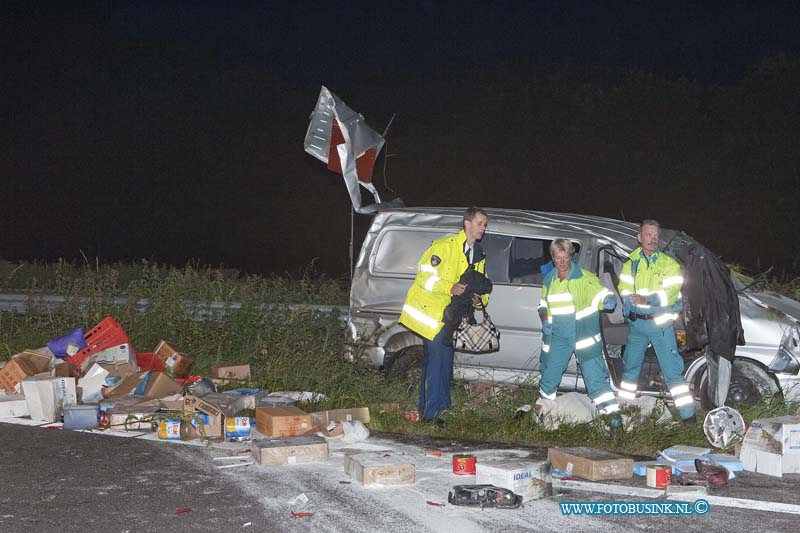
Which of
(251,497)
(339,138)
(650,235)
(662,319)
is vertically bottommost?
(251,497)

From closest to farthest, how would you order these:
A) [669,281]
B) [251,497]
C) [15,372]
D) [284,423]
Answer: [251,497] → [284,423] → [669,281] → [15,372]

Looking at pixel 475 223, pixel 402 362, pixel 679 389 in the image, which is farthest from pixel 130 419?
pixel 679 389

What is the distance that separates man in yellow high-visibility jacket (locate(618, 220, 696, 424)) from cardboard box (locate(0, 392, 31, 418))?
5.37m

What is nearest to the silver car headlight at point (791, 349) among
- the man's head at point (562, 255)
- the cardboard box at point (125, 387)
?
Answer: the man's head at point (562, 255)

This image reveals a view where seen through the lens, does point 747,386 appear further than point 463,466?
Yes

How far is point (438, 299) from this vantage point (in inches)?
307

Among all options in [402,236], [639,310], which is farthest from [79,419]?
[639,310]

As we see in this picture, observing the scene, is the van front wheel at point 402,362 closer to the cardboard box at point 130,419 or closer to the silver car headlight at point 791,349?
the cardboard box at point 130,419

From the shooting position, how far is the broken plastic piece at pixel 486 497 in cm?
560

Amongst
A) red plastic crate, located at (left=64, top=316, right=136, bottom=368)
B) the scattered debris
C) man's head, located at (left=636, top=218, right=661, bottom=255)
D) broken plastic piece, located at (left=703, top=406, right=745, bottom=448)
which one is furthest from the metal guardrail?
the scattered debris

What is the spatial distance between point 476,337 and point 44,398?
381cm

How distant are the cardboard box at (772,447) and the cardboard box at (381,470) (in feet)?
8.21

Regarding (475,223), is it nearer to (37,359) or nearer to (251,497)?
(251,497)

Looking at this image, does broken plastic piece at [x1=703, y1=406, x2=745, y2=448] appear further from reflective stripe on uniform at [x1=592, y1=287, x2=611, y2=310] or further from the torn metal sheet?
the torn metal sheet
